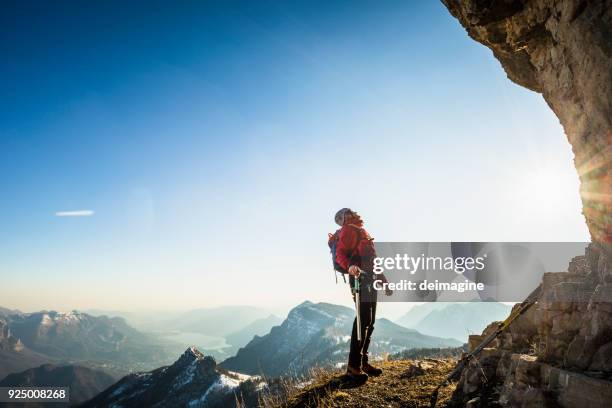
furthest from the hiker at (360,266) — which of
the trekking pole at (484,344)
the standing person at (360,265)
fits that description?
Result: the trekking pole at (484,344)

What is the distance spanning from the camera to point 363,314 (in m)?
8.53

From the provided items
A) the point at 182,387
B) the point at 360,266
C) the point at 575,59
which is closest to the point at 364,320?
the point at 360,266

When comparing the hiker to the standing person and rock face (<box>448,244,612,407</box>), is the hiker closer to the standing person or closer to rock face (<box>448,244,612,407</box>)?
the standing person

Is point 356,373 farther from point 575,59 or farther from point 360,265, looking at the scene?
point 575,59

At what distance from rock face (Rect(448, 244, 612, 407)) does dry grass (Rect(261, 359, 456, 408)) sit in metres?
0.98

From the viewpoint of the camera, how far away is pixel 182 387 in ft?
545

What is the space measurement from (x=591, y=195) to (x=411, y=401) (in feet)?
19.4

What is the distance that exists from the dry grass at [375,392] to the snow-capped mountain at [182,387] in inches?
5709

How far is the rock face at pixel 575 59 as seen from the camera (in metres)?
6.38

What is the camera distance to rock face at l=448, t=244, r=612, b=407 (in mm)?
4609

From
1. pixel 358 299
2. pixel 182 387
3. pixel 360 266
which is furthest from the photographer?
pixel 182 387

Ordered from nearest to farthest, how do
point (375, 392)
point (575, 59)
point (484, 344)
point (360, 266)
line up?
point (575, 59) < point (484, 344) < point (375, 392) < point (360, 266)

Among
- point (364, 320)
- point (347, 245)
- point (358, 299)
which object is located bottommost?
point (364, 320)

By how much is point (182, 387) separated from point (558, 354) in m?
194
